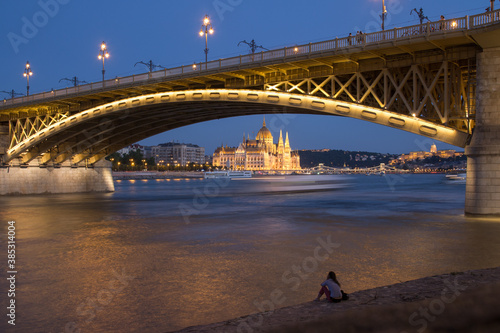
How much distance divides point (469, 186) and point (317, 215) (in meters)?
8.17

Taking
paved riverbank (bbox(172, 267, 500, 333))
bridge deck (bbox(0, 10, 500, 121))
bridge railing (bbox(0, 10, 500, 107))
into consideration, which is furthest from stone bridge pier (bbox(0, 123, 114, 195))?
paved riverbank (bbox(172, 267, 500, 333))

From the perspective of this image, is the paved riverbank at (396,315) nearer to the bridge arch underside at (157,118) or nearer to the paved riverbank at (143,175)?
the bridge arch underside at (157,118)

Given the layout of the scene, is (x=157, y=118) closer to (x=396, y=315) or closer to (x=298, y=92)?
(x=298, y=92)

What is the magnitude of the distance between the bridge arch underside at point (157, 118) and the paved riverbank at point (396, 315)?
18.5 metres

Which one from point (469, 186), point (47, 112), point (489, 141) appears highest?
point (47, 112)

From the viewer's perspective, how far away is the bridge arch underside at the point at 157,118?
2522 centimetres

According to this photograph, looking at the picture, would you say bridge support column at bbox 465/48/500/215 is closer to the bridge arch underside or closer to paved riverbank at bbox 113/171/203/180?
the bridge arch underside

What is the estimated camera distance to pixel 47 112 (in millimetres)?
45812

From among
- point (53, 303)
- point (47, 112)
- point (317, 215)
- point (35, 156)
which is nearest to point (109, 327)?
point (53, 303)

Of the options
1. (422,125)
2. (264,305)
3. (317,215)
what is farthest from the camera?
(317,215)

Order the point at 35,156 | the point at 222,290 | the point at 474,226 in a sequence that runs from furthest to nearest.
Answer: the point at 35,156 < the point at 474,226 < the point at 222,290

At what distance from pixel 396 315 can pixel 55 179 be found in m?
53.1

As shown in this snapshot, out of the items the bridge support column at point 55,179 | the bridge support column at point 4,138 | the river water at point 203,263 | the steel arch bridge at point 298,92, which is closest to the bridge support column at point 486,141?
the steel arch bridge at point 298,92

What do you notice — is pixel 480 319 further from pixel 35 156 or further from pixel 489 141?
pixel 35 156
